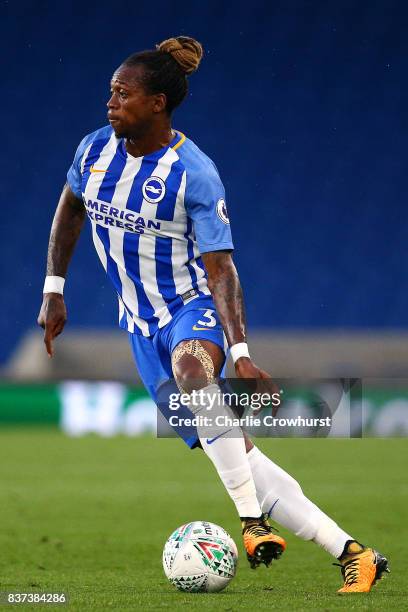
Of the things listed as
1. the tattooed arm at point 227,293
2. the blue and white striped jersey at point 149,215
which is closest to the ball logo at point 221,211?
the blue and white striped jersey at point 149,215

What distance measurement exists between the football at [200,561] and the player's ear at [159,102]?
1.58 meters

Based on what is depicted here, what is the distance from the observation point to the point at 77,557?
5340 millimetres

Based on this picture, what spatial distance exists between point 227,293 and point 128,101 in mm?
823

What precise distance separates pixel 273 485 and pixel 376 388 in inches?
366

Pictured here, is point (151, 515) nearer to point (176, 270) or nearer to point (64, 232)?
point (64, 232)

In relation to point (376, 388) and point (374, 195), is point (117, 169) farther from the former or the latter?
point (374, 195)

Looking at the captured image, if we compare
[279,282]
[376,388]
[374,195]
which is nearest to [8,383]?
[376,388]

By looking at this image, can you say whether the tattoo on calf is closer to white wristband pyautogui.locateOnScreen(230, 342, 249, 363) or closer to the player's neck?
white wristband pyautogui.locateOnScreen(230, 342, 249, 363)

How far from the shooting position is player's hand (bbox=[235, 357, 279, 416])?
3723 millimetres

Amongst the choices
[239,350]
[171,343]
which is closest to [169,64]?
[171,343]

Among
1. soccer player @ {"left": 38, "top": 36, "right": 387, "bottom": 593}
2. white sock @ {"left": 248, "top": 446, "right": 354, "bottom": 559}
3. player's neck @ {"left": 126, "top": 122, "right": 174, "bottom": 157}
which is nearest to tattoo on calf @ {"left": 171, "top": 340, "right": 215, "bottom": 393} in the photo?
soccer player @ {"left": 38, "top": 36, "right": 387, "bottom": 593}

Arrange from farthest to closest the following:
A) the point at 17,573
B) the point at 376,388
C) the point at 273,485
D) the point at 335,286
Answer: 1. the point at 335,286
2. the point at 376,388
3. the point at 17,573
4. the point at 273,485

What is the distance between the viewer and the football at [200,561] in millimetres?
4090

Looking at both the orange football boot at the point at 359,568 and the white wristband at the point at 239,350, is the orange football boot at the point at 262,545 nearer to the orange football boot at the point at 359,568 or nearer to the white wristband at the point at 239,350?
the orange football boot at the point at 359,568
